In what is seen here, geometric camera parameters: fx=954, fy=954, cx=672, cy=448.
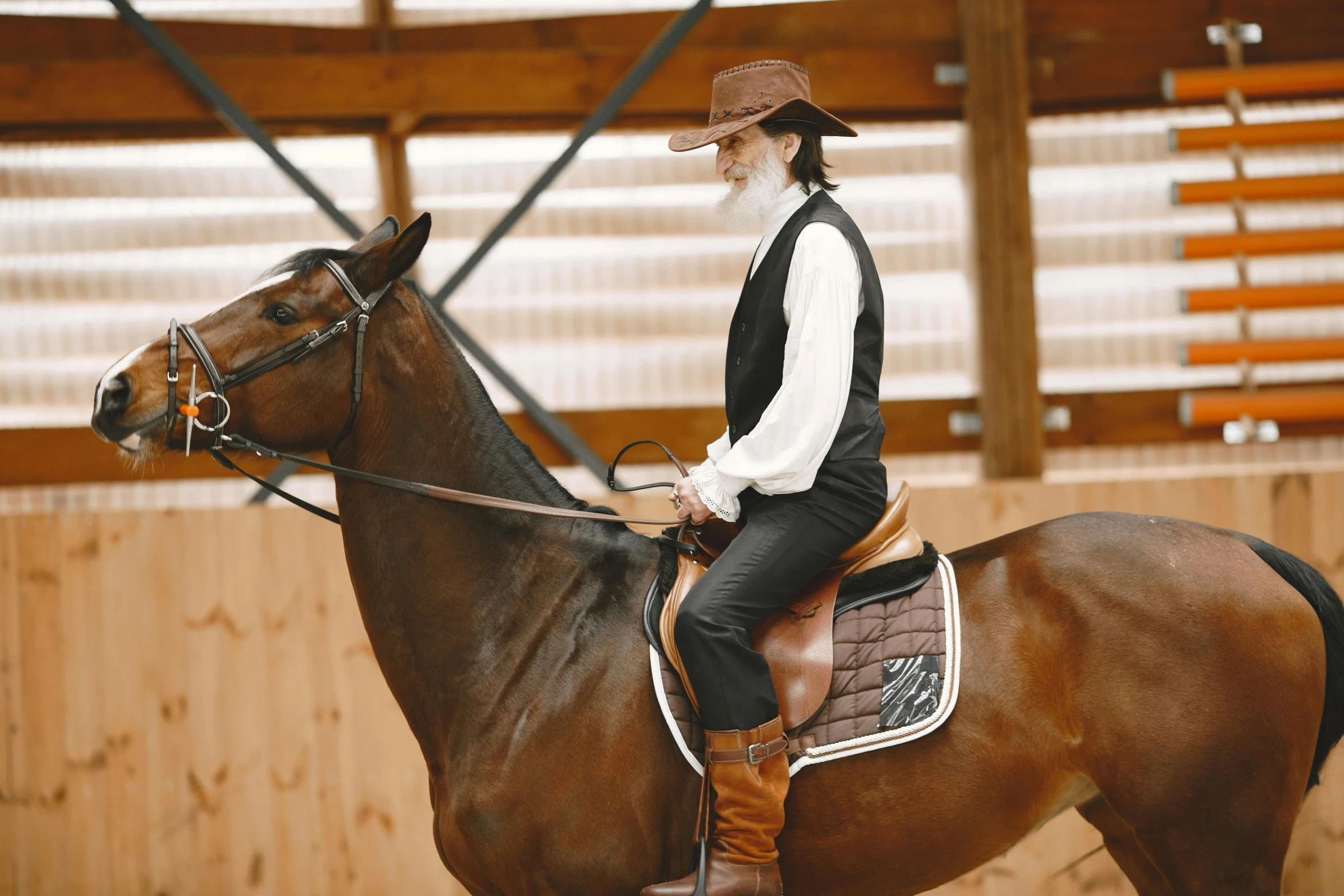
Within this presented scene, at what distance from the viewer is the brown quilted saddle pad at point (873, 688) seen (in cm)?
186

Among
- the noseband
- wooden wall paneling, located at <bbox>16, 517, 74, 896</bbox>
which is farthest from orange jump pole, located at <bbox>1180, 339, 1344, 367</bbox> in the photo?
wooden wall paneling, located at <bbox>16, 517, 74, 896</bbox>

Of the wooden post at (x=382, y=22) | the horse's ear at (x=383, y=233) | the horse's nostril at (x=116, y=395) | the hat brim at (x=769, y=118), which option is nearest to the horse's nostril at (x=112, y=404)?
the horse's nostril at (x=116, y=395)

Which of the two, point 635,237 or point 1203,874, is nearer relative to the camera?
point 1203,874

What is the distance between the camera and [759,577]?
182 centimetres

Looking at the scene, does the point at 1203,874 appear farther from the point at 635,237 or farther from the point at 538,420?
the point at 635,237

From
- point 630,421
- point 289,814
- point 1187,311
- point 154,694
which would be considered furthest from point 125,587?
point 1187,311

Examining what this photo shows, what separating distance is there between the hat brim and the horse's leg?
1.61 metres

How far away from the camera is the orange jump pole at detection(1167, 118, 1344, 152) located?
398 cm

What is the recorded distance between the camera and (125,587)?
3578 millimetres

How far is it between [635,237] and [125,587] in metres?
2.50

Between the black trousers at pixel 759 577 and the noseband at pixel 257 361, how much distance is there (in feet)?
2.68

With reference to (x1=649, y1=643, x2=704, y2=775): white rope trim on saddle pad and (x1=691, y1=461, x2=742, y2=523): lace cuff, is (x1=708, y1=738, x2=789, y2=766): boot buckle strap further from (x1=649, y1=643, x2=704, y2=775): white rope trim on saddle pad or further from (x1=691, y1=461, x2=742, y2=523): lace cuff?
(x1=691, y1=461, x2=742, y2=523): lace cuff

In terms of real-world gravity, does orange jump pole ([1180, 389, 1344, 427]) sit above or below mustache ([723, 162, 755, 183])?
below

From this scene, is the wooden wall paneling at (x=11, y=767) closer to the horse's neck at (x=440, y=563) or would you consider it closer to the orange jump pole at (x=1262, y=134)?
the horse's neck at (x=440, y=563)
